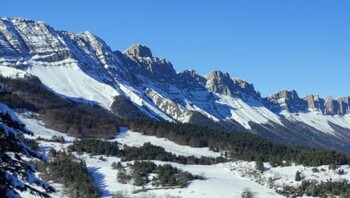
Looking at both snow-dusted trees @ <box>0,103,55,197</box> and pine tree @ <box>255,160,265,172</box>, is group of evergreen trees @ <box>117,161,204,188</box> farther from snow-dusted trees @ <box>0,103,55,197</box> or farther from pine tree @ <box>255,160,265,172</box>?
snow-dusted trees @ <box>0,103,55,197</box>

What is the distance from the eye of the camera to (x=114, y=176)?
15225cm

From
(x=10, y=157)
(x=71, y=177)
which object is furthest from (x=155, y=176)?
(x=10, y=157)

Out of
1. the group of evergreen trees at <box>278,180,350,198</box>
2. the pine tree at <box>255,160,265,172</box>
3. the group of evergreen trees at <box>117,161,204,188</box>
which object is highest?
the pine tree at <box>255,160,265,172</box>

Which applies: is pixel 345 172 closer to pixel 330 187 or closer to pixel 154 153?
pixel 330 187

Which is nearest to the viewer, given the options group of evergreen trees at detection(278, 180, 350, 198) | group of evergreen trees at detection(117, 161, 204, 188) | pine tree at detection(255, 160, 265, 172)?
group of evergreen trees at detection(278, 180, 350, 198)

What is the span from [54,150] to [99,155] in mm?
19682

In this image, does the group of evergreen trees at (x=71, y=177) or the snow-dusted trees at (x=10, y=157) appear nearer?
the snow-dusted trees at (x=10, y=157)

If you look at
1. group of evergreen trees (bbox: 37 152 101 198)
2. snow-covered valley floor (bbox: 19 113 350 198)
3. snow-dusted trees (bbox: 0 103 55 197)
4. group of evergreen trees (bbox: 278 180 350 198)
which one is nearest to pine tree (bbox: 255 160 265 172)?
snow-covered valley floor (bbox: 19 113 350 198)

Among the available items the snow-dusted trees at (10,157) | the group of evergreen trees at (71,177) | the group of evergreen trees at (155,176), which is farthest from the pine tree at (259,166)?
the snow-dusted trees at (10,157)

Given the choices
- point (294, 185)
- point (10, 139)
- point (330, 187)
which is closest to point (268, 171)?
point (294, 185)

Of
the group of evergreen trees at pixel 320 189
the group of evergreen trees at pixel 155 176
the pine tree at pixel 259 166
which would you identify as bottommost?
the group of evergreen trees at pixel 320 189

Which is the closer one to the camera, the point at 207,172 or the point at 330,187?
the point at 330,187

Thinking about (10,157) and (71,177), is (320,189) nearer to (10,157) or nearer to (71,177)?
(71,177)

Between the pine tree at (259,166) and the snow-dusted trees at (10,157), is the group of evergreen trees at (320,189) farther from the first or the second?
the snow-dusted trees at (10,157)
